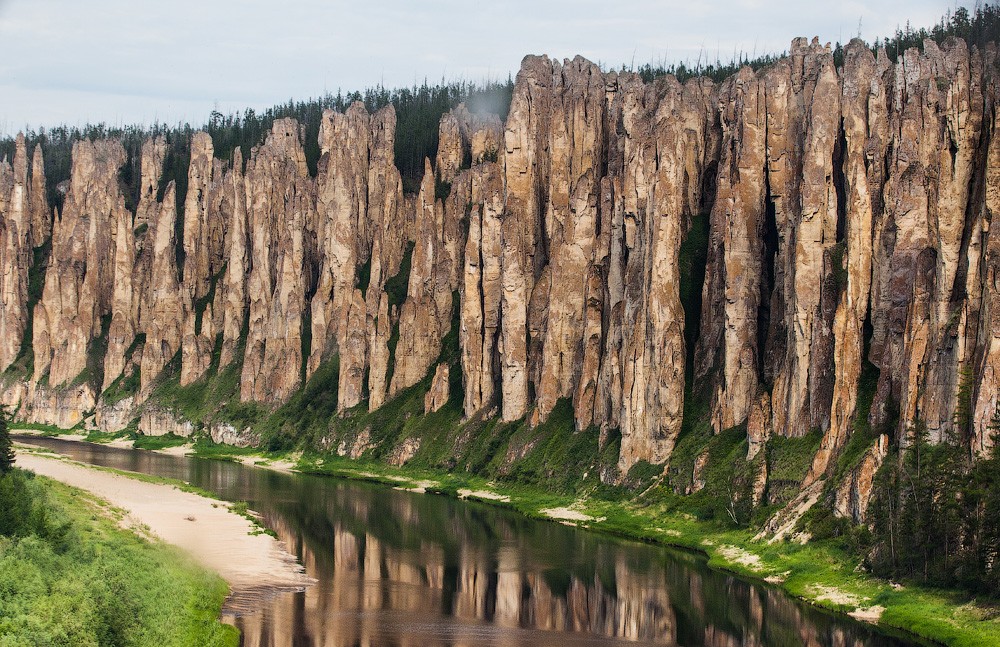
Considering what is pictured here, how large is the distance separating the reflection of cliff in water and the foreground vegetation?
3.38m

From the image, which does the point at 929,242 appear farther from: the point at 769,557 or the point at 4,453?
the point at 4,453

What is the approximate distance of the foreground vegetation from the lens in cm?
4581

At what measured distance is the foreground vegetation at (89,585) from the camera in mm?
45812

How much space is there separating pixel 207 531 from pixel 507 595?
24.2 m

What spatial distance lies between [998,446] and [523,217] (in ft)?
253

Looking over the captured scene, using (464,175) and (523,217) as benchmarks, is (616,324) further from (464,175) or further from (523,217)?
(464,175)

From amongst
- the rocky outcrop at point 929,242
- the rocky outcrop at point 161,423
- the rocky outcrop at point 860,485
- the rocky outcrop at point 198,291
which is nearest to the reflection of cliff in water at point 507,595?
the rocky outcrop at point 860,485

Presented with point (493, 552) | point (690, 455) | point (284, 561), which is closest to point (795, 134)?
point (690, 455)

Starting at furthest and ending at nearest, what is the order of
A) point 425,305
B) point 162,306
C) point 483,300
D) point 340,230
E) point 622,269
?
point 162,306, point 340,230, point 425,305, point 483,300, point 622,269

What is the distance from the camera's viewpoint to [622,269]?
4550 inches

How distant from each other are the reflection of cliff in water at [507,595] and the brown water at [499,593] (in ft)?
0.29

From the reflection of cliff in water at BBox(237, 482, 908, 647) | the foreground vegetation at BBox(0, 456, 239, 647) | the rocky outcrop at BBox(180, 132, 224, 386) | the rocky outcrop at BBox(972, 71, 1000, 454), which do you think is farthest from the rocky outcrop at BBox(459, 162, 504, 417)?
the rocky outcrop at BBox(972, 71, 1000, 454)

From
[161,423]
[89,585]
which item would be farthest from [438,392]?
[89,585]

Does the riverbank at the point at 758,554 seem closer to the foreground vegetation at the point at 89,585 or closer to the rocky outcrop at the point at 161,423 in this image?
the foreground vegetation at the point at 89,585
